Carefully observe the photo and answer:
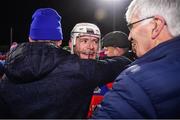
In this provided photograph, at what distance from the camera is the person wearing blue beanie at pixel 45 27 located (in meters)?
2.60

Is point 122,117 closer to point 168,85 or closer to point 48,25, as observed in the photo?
point 168,85

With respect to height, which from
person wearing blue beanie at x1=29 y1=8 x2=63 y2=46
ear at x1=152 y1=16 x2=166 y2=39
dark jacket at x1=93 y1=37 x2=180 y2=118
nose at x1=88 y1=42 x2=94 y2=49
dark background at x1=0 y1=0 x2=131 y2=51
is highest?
ear at x1=152 y1=16 x2=166 y2=39

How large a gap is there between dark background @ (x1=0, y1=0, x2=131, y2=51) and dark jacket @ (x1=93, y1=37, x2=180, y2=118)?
29848 millimetres

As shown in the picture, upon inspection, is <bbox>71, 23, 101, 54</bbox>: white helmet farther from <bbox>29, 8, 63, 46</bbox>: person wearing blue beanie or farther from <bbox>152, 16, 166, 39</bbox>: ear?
<bbox>152, 16, 166, 39</bbox>: ear

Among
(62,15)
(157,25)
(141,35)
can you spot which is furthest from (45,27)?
(62,15)

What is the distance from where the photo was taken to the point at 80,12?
39.2m

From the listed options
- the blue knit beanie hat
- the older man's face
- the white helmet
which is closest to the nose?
the white helmet

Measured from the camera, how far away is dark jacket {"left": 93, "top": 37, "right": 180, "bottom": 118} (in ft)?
5.19

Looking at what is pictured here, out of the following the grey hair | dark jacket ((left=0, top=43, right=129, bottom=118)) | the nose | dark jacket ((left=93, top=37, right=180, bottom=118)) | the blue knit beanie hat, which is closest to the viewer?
dark jacket ((left=93, top=37, right=180, bottom=118))

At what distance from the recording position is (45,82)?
7.64ft

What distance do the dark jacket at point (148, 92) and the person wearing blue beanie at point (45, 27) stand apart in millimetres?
1104

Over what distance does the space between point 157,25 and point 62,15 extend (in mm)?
35717

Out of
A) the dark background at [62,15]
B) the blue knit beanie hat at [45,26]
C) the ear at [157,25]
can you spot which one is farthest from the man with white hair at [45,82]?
the dark background at [62,15]

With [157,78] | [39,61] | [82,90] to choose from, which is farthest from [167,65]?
[39,61]
